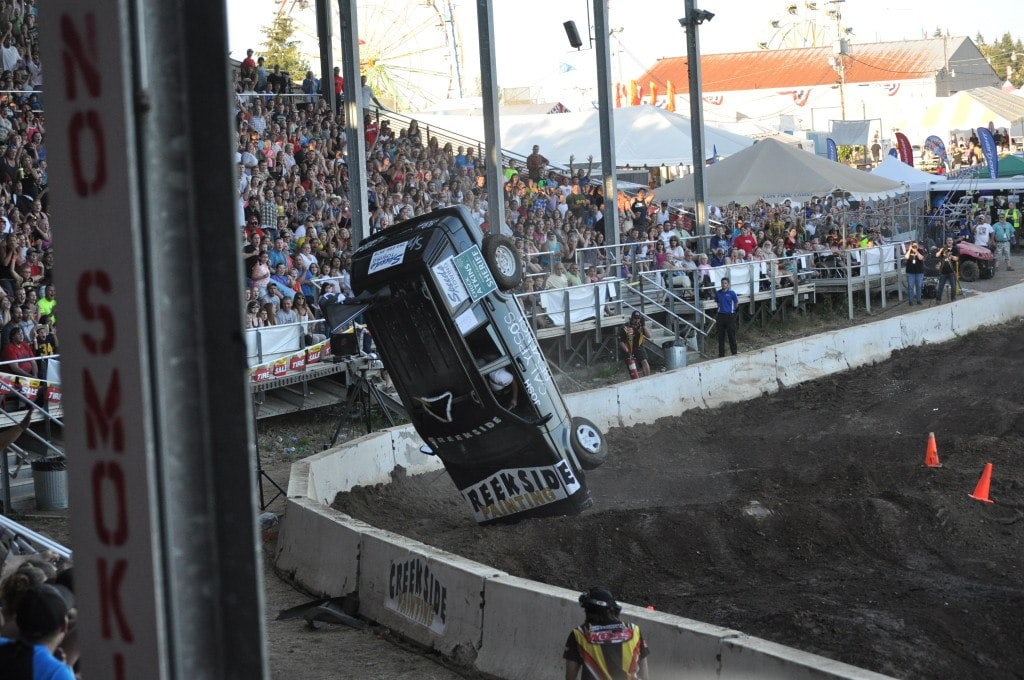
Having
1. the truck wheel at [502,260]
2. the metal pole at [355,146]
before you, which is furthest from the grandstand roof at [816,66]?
the truck wheel at [502,260]

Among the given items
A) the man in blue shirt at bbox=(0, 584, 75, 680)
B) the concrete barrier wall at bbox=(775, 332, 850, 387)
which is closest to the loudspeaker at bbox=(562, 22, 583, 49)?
the concrete barrier wall at bbox=(775, 332, 850, 387)

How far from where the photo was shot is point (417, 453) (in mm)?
14961

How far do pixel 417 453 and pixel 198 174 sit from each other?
12862mm

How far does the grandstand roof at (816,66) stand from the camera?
10575cm

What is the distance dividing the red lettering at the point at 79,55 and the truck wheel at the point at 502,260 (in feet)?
30.4

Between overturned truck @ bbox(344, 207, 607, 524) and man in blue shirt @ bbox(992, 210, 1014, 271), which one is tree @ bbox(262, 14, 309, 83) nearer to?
man in blue shirt @ bbox(992, 210, 1014, 271)

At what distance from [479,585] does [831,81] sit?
102640 mm

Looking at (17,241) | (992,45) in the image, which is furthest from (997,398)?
(992,45)

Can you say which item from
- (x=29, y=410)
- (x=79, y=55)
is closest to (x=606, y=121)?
(x=29, y=410)

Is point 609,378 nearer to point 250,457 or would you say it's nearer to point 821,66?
point 250,457

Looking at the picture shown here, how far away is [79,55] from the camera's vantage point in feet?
7.11

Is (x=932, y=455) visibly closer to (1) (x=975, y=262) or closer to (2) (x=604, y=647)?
(2) (x=604, y=647)

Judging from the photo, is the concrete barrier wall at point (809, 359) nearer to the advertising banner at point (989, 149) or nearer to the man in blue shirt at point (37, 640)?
the man in blue shirt at point (37, 640)

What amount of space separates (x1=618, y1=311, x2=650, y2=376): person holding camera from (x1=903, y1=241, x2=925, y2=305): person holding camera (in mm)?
10089
